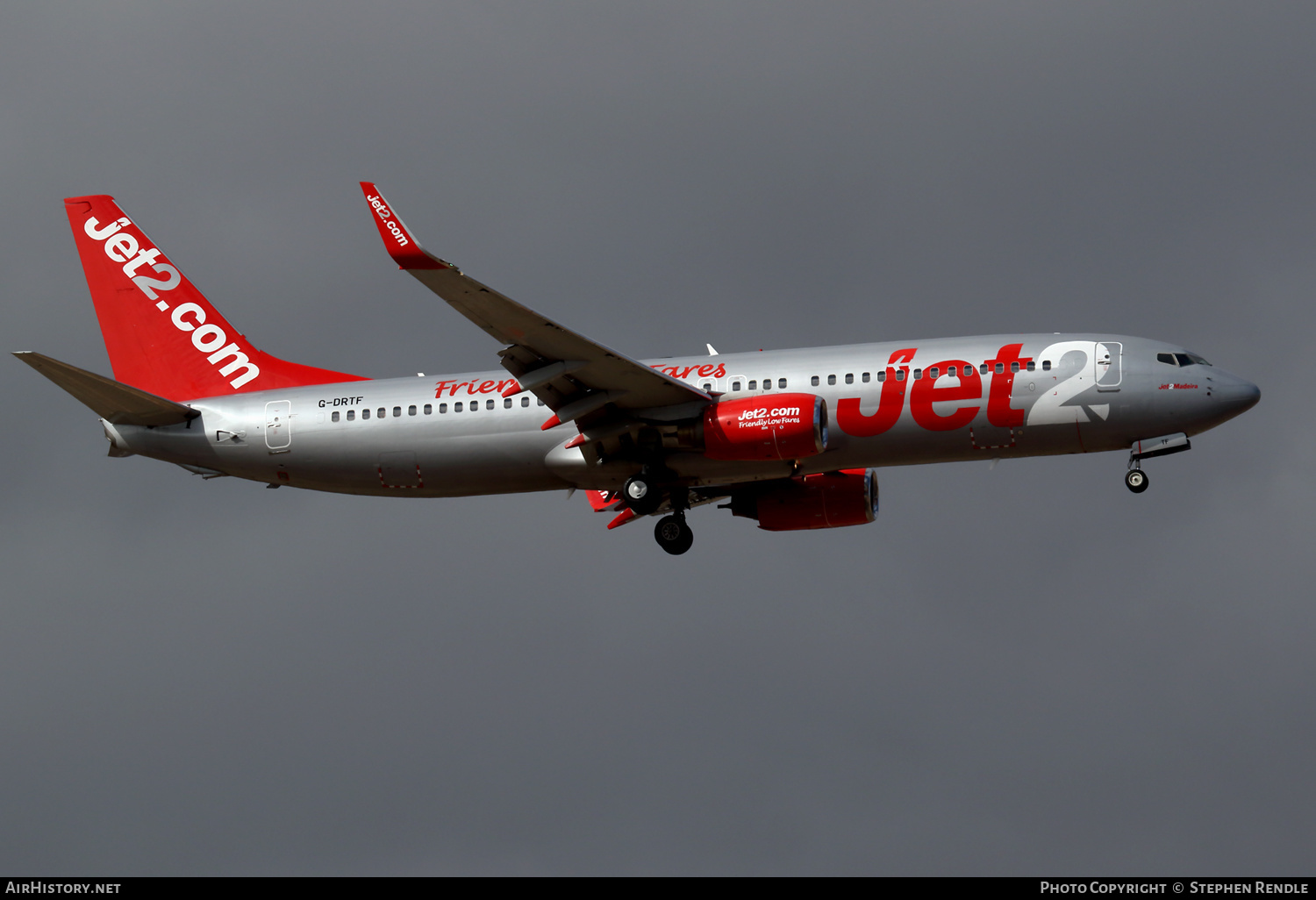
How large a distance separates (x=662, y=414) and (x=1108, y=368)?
1285 cm

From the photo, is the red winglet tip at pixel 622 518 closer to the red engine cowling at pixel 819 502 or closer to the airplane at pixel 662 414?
the airplane at pixel 662 414

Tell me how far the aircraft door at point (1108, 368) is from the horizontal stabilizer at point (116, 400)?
2740 cm

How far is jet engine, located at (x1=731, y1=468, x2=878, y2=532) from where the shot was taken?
53.1m

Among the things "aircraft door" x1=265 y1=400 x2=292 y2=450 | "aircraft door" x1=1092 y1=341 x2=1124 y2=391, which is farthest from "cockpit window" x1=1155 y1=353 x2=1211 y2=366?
"aircraft door" x1=265 y1=400 x2=292 y2=450

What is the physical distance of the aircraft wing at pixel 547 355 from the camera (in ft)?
131

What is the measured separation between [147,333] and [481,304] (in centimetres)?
1751

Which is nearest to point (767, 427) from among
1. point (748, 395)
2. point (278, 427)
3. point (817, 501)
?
point (748, 395)

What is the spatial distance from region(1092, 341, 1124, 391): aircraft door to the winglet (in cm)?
1927

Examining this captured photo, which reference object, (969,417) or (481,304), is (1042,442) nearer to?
(969,417)

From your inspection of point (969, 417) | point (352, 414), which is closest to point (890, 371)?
point (969, 417)

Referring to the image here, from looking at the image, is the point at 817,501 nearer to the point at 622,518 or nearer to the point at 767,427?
the point at 622,518

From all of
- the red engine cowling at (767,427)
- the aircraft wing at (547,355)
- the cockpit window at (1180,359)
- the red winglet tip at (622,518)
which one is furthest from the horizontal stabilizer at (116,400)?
the cockpit window at (1180,359)

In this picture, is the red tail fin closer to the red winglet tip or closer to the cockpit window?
the red winglet tip

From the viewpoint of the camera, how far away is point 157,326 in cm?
5531
